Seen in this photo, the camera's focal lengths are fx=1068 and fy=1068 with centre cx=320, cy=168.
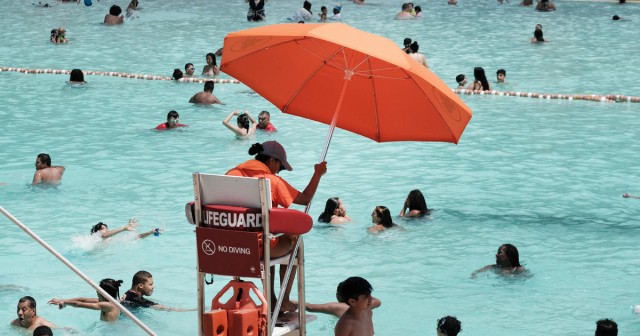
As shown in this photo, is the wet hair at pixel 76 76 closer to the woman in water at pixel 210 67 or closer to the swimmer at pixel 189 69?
the swimmer at pixel 189 69

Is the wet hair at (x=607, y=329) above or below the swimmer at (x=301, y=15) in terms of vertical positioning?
below

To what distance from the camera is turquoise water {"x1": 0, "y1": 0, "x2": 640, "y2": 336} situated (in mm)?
11258

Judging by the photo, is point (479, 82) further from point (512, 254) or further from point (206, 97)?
point (512, 254)

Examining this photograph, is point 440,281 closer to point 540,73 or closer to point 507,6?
point 540,73

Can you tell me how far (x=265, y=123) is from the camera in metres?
17.9

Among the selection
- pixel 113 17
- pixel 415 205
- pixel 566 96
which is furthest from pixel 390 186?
pixel 113 17

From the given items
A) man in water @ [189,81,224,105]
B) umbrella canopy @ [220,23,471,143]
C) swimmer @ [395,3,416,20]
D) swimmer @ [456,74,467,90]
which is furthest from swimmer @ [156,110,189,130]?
swimmer @ [395,3,416,20]

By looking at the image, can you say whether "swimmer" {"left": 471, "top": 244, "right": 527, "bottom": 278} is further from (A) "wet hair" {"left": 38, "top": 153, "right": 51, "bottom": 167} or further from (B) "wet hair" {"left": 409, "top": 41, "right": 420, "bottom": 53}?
(B) "wet hair" {"left": 409, "top": 41, "right": 420, "bottom": 53}

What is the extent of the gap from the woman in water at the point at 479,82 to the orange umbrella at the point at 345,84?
12.8 metres

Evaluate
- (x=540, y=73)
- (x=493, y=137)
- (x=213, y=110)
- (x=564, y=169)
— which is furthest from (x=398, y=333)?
(x=540, y=73)

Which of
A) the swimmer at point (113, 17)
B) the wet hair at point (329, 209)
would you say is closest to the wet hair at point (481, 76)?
the wet hair at point (329, 209)

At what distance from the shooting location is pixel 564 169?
16016mm

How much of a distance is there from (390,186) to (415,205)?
1.85 meters

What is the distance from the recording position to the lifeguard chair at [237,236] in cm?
619
